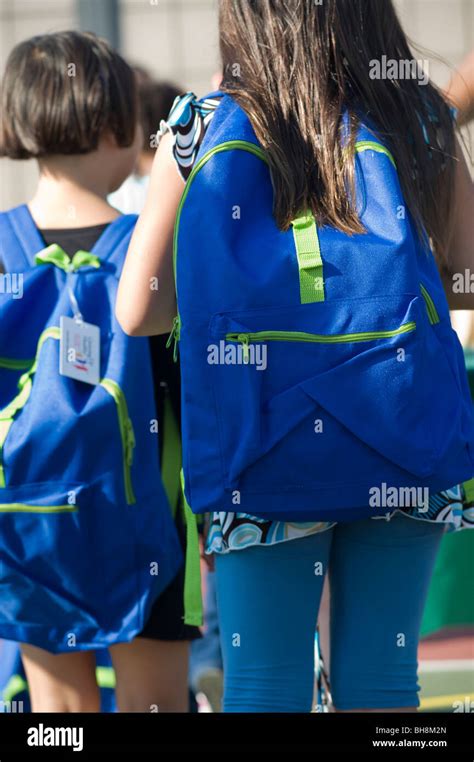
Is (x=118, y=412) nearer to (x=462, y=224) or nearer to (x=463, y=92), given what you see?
(x=462, y=224)

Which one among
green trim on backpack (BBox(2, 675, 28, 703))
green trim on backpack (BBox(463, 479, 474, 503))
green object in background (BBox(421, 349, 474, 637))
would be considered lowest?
green object in background (BBox(421, 349, 474, 637))

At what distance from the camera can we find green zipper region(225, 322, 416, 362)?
2006 mm

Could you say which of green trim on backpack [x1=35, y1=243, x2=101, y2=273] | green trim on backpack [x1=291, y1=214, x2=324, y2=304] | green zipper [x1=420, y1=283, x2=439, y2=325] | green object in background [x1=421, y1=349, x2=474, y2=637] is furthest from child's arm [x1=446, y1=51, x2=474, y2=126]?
green object in background [x1=421, y1=349, x2=474, y2=637]

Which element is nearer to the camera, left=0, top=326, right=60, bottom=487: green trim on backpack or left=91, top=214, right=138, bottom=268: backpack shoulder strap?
left=0, top=326, right=60, bottom=487: green trim on backpack

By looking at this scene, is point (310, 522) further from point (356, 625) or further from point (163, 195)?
point (163, 195)

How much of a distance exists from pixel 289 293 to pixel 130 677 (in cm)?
118

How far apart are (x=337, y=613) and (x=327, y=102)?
1.01 metres

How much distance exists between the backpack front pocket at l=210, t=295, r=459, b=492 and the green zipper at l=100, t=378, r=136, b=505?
603 mm

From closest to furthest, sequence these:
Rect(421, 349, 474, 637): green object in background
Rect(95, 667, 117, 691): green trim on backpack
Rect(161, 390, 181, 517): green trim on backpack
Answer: Rect(161, 390, 181, 517): green trim on backpack, Rect(95, 667, 117, 691): green trim on backpack, Rect(421, 349, 474, 637): green object in background

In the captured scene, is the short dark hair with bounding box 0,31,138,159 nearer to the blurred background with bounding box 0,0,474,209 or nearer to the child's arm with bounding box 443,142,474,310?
the child's arm with bounding box 443,142,474,310

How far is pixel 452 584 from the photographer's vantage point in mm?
4027

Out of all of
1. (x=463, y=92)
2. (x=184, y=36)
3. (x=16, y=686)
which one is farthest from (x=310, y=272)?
(x=184, y=36)

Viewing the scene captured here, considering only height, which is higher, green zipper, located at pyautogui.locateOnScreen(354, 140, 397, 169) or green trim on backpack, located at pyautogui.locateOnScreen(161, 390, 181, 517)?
green zipper, located at pyautogui.locateOnScreen(354, 140, 397, 169)
